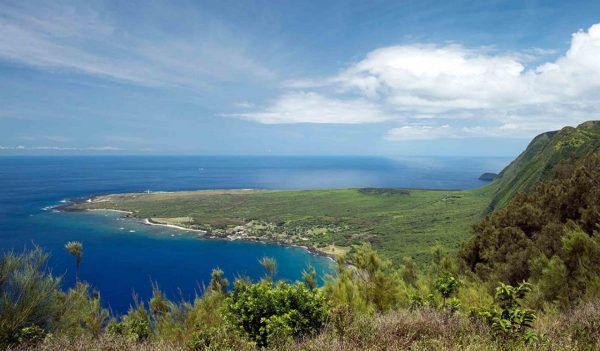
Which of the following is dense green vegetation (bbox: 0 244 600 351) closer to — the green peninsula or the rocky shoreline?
the green peninsula

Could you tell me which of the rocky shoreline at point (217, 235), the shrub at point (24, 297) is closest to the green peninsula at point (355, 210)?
the rocky shoreline at point (217, 235)

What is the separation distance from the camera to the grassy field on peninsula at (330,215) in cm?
9631

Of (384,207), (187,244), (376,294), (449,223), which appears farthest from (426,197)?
(376,294)

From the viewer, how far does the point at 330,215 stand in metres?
136

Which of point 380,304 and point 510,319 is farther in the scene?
point 380,304

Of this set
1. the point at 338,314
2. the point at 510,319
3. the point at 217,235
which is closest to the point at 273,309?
the point at 338,314

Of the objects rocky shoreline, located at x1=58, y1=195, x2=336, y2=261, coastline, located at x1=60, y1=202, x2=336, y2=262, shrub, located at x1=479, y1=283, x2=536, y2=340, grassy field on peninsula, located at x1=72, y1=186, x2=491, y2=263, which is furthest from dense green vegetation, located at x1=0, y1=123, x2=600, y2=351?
rocky shoreline, located at x1=58, y1=195, x2=336, y2=261

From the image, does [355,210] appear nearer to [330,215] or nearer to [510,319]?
[330,215]

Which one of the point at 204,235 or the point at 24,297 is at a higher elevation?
the point at 24,297

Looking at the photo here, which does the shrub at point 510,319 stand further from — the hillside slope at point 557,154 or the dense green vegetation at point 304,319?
the hillside slope at point 557,154

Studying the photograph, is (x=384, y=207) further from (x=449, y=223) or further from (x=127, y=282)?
(x=127, y=282)

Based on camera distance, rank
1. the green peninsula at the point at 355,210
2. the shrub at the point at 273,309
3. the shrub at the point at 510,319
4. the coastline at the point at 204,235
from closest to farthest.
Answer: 1. the shrub at the point at 510,319
2. the shrub at the point at 273,309
3. the green peninsula at the point at 355,210
4. the coastline at the point at 204,235

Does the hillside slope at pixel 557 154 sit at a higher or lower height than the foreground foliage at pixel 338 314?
higher

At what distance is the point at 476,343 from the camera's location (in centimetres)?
706
